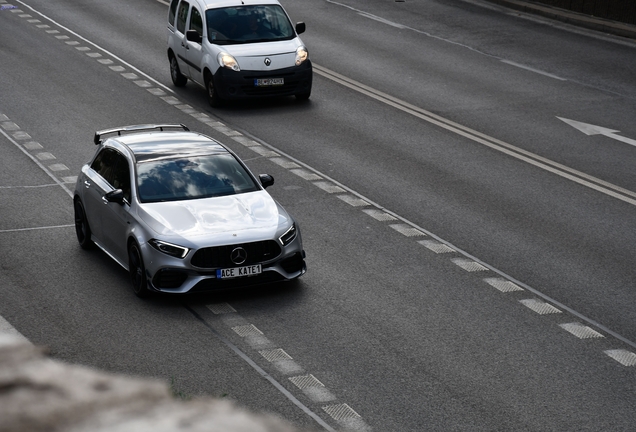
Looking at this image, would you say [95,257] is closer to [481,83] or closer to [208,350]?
[208,350]

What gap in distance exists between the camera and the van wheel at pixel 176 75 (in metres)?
23.3

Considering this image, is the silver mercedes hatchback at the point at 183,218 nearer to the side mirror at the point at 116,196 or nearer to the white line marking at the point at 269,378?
the side mirror at the point at 116,196

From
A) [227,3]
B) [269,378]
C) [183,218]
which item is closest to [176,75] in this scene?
[227,3]

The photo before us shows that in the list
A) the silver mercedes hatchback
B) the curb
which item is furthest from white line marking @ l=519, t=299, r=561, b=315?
the curb

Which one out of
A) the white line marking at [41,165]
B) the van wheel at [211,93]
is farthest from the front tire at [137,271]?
the van wheel at [211,93]

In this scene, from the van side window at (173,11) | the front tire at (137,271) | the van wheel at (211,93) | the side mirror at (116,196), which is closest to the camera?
the front tire at (137,271)

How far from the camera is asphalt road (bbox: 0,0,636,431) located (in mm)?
9164

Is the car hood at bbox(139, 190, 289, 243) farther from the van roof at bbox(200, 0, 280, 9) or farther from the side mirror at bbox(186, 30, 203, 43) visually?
the van roof at bbox(200, 0, 280, 9)

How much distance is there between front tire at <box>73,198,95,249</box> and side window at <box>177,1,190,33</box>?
1025cm

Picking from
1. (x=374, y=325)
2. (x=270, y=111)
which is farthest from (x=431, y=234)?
(x=270, y=111)

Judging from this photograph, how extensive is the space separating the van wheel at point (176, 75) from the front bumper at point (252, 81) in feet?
7.32

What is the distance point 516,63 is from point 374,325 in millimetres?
16529

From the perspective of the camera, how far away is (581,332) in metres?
10.5

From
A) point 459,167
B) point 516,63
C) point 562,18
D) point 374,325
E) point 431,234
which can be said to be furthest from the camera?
point 562,18
